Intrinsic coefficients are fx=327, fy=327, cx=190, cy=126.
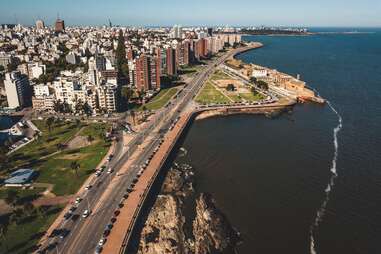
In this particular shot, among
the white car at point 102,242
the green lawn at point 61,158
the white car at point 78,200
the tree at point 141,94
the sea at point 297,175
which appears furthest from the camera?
the tree at point 141,94

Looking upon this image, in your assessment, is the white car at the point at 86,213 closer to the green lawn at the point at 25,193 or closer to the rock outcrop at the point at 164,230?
the rock outcrop at the point at 164,230

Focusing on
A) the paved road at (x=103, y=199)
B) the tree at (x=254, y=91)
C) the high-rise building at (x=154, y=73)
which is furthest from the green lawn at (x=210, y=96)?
the paved road at (x=103, y=199)

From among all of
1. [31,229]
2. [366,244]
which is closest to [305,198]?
[366,244]

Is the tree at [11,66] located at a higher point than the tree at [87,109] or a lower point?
higher

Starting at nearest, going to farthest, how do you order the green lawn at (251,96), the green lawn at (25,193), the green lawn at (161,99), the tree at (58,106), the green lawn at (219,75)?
1. the green lawn at (25,193)
2. the tree at (58,106)
3. the green lawn at (161,99)
4. the green lawn at (251,96)
5. the green lawn at (219,75)

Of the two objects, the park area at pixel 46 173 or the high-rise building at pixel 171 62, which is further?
the high-rise building at pixel 171 62

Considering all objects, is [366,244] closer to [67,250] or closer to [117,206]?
[117,206]

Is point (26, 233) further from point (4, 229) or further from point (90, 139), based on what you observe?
point (90, 139)

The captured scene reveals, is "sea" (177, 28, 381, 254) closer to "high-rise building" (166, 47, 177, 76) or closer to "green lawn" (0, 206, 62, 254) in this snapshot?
"green lawn" (0, 206, 62, 254)

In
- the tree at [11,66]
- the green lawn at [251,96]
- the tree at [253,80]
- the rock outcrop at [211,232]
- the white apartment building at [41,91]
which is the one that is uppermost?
the tree at [11,66]
